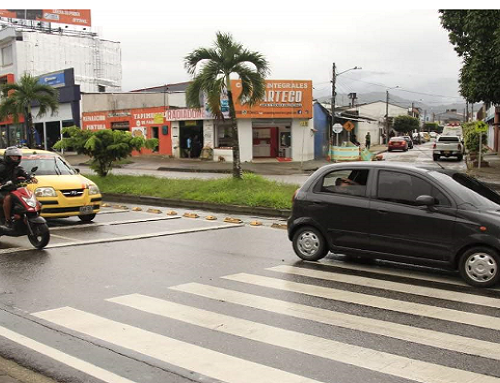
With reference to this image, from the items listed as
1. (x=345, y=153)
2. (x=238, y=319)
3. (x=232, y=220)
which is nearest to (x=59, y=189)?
(x=232, y=220)

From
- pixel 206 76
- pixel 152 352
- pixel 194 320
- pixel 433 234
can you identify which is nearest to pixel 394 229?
pixel 433 234

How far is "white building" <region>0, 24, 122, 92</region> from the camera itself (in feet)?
169

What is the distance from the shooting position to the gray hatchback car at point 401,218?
6.65 meters

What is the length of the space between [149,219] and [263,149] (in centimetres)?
2554

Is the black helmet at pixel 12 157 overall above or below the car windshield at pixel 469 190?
above

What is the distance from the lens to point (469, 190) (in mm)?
7145

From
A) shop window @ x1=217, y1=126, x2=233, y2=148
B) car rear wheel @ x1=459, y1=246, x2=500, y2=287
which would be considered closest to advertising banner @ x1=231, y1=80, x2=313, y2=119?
shop window @ x1=217, y1=126, x2=233, y2=148

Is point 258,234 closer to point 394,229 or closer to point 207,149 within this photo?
point 394,229

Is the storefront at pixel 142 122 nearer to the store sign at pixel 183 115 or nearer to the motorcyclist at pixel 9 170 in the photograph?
the store sign at pixel 183 115

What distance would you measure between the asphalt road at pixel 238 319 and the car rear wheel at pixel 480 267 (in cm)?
17

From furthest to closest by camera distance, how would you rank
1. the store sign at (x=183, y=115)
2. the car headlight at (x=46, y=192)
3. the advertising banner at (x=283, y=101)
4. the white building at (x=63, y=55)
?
the white building at (x=63, y=55)
the store sign at (x=183, y=115)
the advertising banner at (x=283, y=101)
the car headlight at (x=46, y=192)

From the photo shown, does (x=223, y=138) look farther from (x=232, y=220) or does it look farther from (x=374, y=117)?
(x=374, y=117)

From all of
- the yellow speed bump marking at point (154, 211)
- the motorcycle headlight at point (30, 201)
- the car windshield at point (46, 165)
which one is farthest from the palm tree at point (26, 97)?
the motorcycle headlight at point (30, 201)

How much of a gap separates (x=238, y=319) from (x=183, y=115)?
3469 centimetres
